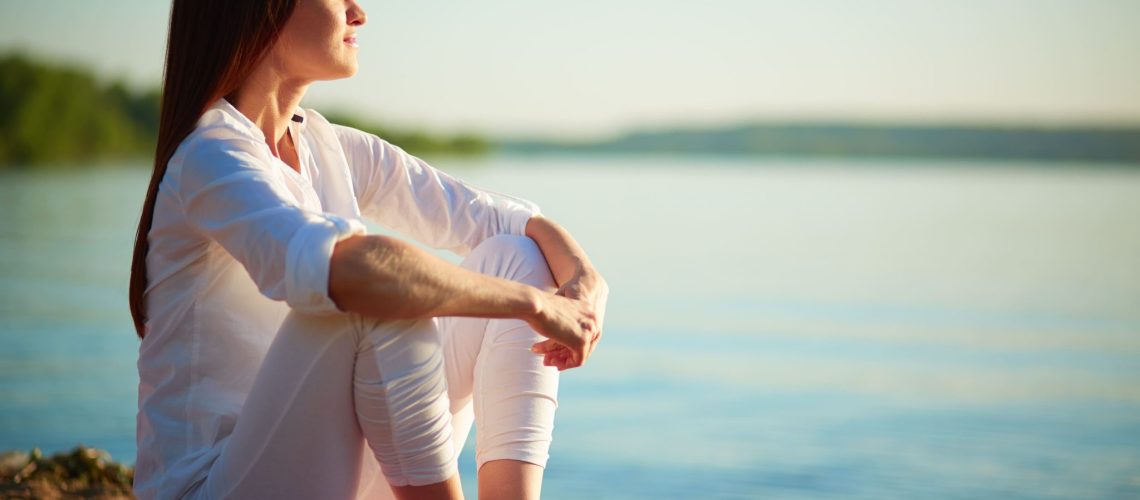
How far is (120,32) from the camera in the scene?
23531 mm

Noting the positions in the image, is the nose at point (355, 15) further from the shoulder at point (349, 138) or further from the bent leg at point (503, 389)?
the bent leg at point (503, 389)

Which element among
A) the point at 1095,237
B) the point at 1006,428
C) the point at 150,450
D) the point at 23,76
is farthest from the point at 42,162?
the point at 150,450

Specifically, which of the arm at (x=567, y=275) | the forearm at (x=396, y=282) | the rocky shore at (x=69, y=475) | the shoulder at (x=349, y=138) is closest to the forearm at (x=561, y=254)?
the arm at (x=567, y=275)

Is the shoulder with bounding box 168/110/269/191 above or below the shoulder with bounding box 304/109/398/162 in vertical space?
below

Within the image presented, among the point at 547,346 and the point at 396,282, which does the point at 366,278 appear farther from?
the point at 547,346

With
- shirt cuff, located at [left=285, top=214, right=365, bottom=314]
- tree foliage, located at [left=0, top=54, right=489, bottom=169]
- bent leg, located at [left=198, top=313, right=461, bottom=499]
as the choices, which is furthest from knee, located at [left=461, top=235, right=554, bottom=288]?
tree foliage, located at [left=0, top=54, right=489, bottom=169]

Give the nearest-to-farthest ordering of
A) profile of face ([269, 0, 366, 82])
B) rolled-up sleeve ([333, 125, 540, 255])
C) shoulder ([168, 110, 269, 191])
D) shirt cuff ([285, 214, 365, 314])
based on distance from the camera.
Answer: shirt cuff ([285, 214, 365, 314])
shoulder ([168, 110, 269, 191])
profile of face ([269, 0, 366, 82])
rolled-up sleeve ([333, 125, 540, 255])

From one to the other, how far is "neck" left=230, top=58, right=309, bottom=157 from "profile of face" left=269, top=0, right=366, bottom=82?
0.05 feet

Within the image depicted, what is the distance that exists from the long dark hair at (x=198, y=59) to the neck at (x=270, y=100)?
48 millimetres

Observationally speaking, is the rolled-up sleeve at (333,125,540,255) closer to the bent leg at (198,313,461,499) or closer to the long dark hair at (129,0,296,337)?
the long dark hair at (129,0,296,337)

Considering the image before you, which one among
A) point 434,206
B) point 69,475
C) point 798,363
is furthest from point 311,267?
point 798,363

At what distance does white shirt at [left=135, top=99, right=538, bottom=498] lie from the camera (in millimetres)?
1397

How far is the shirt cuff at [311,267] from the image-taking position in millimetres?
1350

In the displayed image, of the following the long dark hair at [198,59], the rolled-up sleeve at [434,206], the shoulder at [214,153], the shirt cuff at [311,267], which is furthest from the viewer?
the rolled-up sleeve at [434,206]
